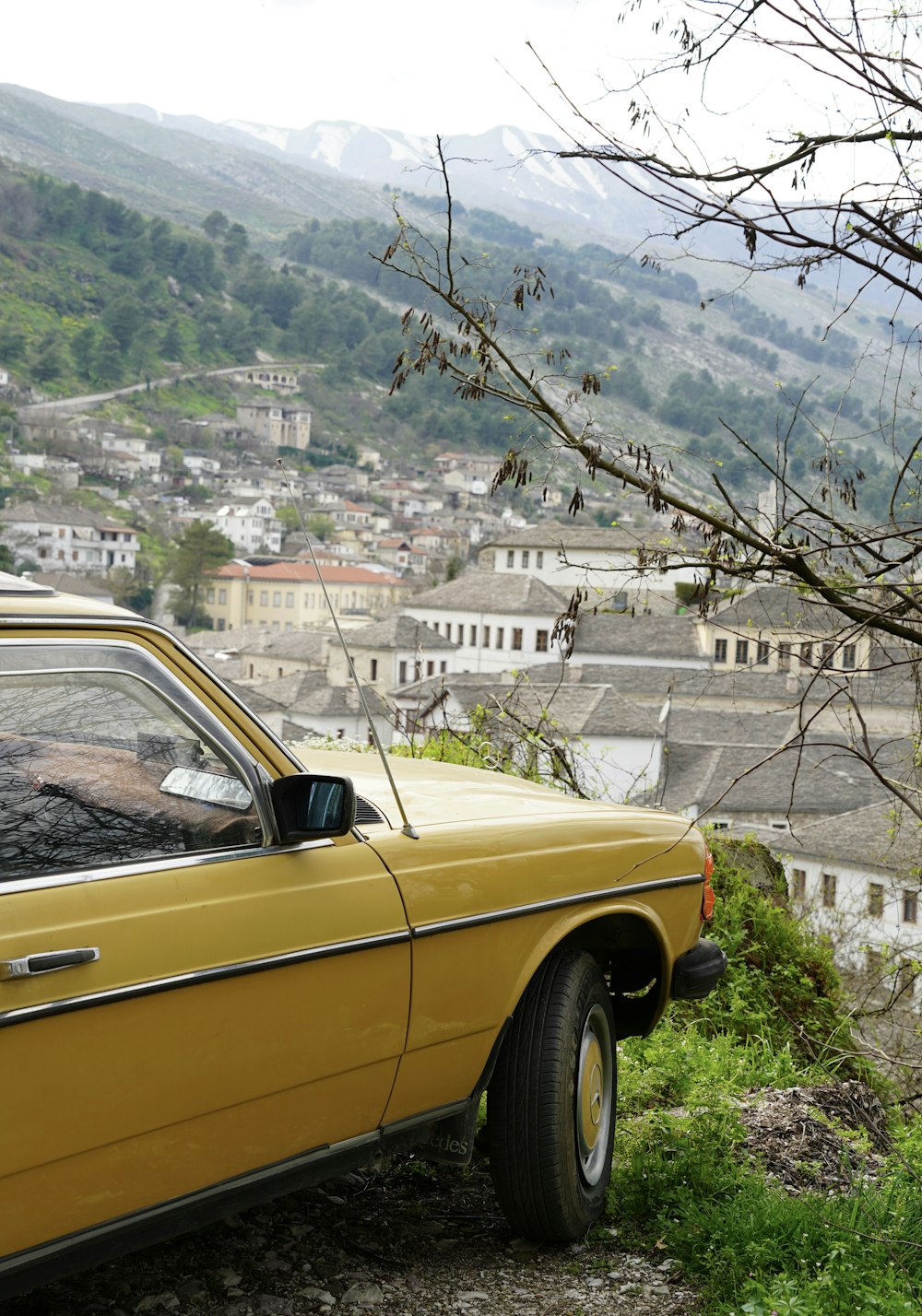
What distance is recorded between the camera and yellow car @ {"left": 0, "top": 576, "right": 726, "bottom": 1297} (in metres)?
2.61

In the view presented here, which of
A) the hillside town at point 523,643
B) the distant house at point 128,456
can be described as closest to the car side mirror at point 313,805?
the hillside town at point 523,643

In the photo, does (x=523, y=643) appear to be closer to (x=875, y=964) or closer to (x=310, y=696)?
(x=310, y=696)

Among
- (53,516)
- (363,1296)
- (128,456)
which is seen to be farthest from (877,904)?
(128,456)

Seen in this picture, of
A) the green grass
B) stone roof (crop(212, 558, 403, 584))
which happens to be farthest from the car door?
stone roof (crop(212, 558, 403, 584))

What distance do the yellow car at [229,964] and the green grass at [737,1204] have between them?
348 mm

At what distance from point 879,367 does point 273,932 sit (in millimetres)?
5189

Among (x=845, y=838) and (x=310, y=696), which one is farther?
(x=310, y=696)

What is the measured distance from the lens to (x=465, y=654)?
79.4 meters

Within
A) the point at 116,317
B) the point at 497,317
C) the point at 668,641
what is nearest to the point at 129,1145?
the point at 497,317

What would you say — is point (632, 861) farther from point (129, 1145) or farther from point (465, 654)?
point (465, 654)

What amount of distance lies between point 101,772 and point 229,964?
1.72ft

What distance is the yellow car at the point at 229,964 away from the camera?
261 cm

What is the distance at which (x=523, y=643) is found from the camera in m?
77.6

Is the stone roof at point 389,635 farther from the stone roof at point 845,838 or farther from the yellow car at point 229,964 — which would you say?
the yellow car at point 229,964
